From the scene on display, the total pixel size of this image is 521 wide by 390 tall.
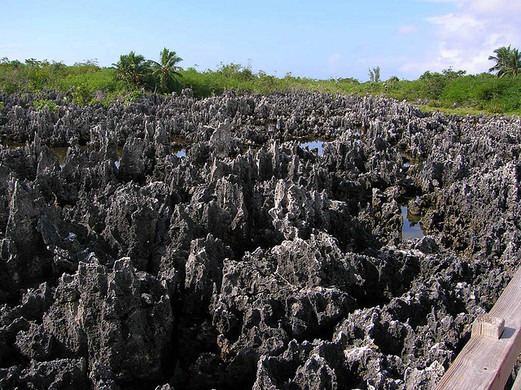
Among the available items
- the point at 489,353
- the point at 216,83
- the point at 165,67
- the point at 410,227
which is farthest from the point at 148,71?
the point at 489,353

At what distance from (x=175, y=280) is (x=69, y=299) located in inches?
65.9

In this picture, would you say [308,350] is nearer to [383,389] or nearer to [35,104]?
[383,389]

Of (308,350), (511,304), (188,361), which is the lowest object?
(188,361)

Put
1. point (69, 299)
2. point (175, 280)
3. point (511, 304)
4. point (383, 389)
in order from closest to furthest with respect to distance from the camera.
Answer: point (511, 304)
point (383, 389)
point (69, 299)
point (175, 280)

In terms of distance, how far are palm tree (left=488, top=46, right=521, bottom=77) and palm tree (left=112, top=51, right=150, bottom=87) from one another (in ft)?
97.8

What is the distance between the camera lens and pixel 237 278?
23.8 feet

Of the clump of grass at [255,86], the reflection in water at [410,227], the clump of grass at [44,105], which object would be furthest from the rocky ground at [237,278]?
the clump of grass at [255,86]

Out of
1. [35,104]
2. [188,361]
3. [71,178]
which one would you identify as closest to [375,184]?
[71,178]

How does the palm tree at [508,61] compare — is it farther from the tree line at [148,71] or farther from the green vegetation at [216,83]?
the tree line at [148,71]

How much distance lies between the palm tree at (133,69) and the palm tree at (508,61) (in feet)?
97.8

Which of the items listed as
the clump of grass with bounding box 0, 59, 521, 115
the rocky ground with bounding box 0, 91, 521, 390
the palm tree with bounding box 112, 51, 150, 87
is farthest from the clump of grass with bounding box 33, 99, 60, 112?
the rocky ground with bounding box 0, 91, 521, 390

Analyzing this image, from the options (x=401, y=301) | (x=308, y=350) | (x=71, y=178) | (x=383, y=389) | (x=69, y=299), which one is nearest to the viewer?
(x=383, y=389)

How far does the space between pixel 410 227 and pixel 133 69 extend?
95.4 ft

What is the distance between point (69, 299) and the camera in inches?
241
